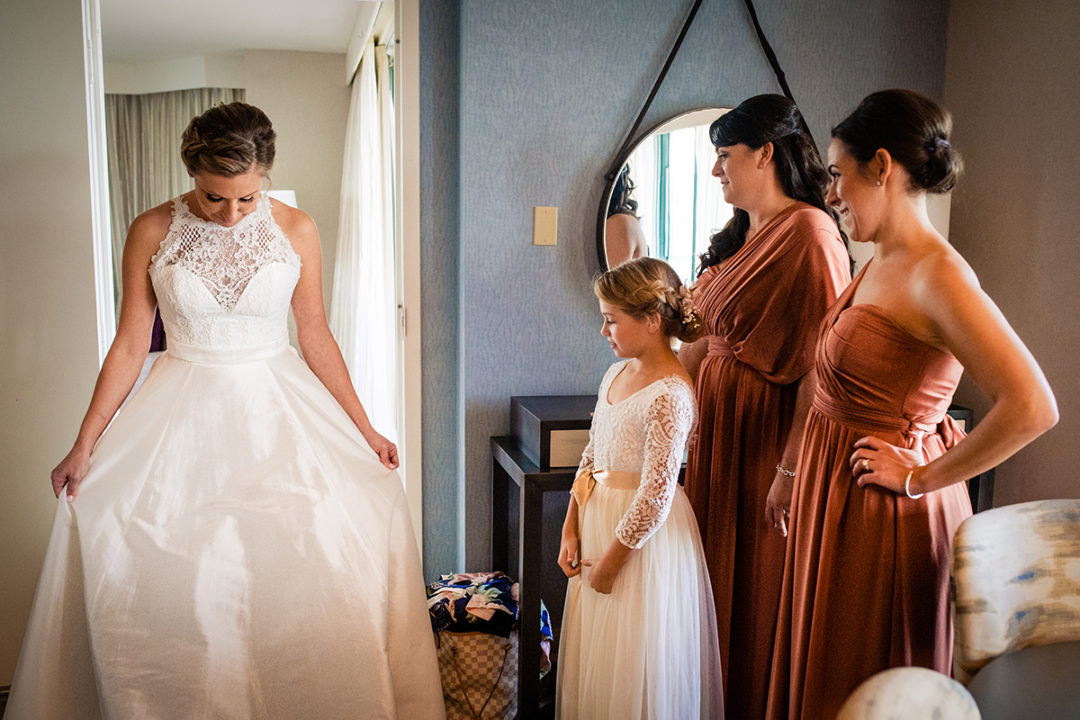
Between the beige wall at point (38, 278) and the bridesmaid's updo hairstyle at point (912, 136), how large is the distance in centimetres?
194

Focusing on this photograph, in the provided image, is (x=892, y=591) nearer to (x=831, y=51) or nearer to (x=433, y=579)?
(x=433, y=579)

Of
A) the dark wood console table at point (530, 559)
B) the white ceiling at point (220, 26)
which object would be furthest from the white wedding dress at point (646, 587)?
the white ceiling at point (220, 26)

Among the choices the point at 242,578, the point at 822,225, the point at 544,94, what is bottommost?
the point at 242,578

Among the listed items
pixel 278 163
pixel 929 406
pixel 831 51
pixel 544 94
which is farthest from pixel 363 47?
pixel 929 406

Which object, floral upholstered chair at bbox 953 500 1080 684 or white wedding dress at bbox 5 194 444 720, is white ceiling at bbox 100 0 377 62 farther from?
floral upholstered chair at bbox 953 500 1080 684

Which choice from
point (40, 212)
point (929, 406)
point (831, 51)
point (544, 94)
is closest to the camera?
point (929, 406)

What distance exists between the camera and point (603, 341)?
2.49 meters

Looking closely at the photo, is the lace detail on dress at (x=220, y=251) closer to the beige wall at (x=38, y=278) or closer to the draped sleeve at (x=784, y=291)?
the beige wall at (x=38, y=278)

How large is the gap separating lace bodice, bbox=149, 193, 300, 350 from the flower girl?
2.35ft

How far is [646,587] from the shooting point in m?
1.61

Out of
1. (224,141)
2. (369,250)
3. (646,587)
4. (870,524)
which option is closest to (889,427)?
(870,524)

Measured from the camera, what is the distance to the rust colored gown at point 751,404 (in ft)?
5.57

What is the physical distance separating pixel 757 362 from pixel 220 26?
3.01 metres

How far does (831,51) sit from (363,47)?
73.2 inches
